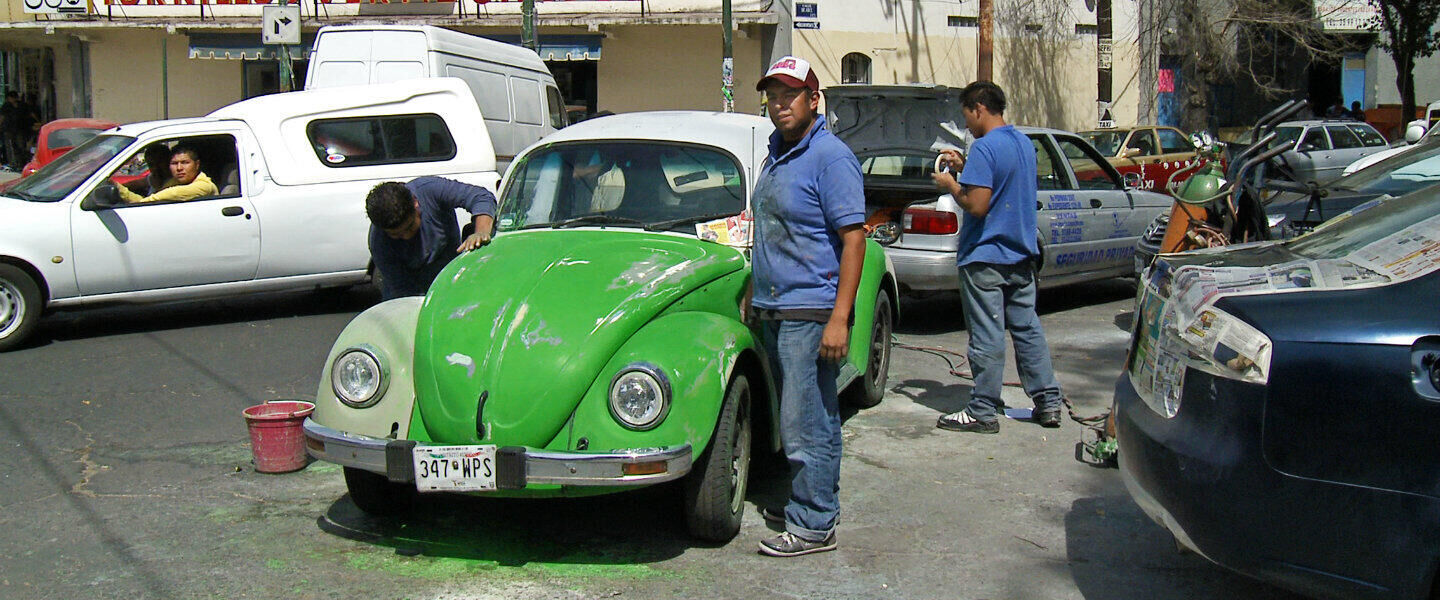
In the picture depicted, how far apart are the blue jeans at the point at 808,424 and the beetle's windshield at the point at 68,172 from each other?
6.61m

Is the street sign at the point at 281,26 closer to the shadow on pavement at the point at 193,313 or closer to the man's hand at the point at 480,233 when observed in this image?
the shadow on pavement at the point at 193,313

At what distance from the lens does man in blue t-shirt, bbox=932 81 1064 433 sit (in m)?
6.19

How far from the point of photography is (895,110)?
10289 millimetres

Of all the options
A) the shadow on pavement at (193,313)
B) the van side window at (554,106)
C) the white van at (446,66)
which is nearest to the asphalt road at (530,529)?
the shadow on pavement at (193,313)

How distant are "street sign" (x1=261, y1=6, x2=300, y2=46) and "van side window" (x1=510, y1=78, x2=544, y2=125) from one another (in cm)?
304

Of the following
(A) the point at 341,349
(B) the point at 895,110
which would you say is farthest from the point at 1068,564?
(B) the point at 895,110

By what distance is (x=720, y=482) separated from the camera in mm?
4535

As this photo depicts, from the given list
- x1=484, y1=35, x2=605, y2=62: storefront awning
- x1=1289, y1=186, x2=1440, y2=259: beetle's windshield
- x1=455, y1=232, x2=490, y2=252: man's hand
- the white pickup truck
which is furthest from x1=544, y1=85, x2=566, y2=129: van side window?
x1=1289, y1=186, x2=1440, y2=259: beetle's windshield

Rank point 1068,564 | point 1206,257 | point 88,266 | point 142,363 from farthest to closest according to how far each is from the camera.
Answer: point 88,266 < point 142,363 < point 1068,564 < point 1206,257

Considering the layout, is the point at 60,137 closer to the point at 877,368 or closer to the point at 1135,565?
the point at 877,368

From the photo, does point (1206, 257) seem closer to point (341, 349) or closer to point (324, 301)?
point (341, 349)

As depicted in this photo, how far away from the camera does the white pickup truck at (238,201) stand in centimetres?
891

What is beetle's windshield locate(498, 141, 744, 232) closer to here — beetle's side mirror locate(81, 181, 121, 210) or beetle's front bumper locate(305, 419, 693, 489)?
beetle's front bumper locate(305, 419, 693, 489)

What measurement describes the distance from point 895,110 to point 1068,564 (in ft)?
20.4
